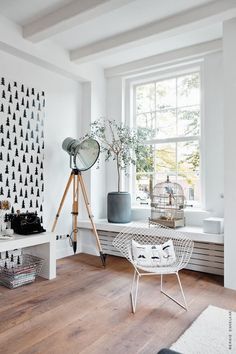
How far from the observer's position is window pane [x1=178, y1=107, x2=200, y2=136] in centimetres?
405

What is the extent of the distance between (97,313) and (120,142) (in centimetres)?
247

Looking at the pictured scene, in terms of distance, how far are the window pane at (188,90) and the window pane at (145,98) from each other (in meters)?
0.44

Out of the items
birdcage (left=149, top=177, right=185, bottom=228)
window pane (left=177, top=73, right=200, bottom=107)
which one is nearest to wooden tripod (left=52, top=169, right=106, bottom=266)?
birdcage (left=149, top=177, right=185, bottom=228)

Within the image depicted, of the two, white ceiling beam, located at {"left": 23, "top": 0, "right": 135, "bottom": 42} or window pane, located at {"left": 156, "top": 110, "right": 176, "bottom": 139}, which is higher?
white ceiling beam, located at {"left": 23, "top": 0, "right": 135, "bottom": 42}

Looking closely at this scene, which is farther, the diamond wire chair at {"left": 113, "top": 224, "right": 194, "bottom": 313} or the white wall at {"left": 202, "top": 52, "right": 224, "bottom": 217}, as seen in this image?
the white wall at {"left": 202, "top": 52, "right": 224, "bottom": 217}

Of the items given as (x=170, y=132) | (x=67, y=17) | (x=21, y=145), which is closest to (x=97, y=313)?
(x=21, y=145)

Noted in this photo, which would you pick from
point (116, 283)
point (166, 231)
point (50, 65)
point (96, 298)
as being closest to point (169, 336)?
point (96, 298)

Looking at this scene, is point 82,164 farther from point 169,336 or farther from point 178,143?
point 169,336

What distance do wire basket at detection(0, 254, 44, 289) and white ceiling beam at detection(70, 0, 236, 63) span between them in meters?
2.80

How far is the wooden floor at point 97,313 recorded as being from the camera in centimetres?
193

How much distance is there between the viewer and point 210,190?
381 centimetres

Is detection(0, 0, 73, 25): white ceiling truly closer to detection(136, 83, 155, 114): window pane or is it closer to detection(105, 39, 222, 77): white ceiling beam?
detection(105, 39, 222, 77): white ceiling beam

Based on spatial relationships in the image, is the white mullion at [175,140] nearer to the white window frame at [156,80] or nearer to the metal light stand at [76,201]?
the white window frame at [156,80]

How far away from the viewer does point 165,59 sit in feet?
13.5
